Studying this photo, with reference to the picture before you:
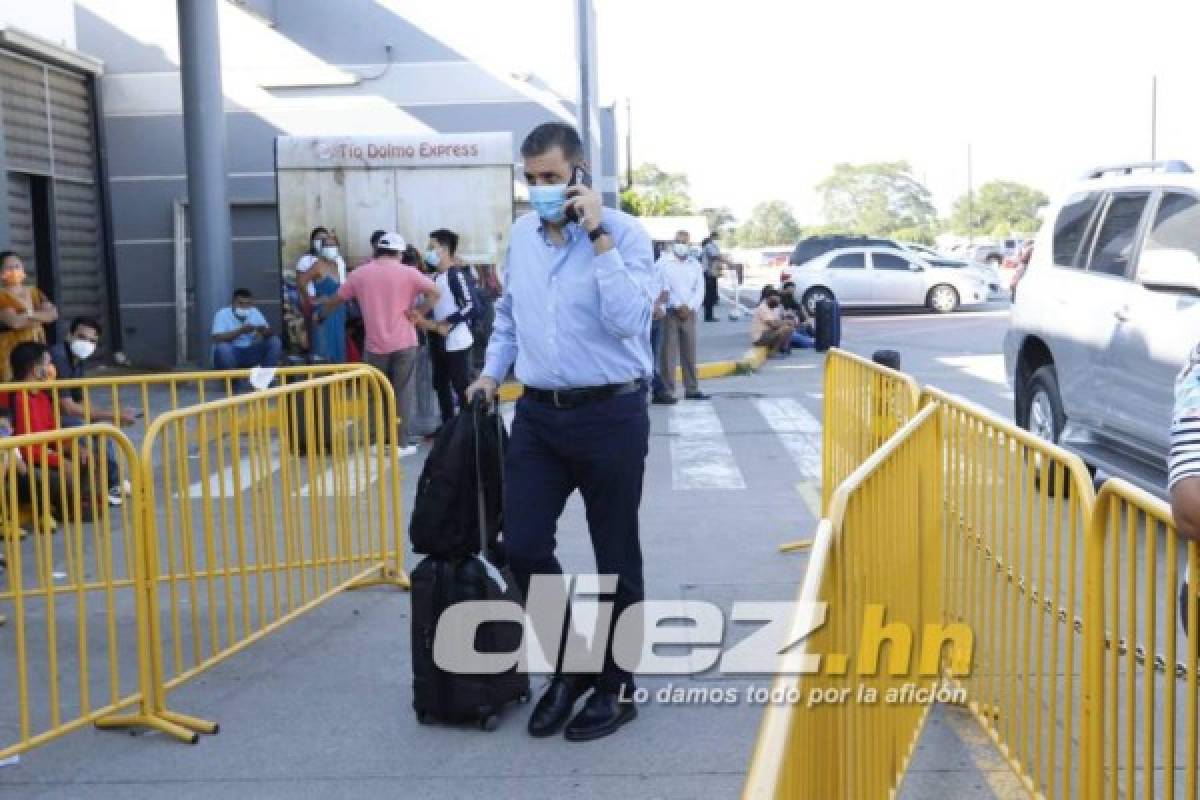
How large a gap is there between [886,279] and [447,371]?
73.4 ft

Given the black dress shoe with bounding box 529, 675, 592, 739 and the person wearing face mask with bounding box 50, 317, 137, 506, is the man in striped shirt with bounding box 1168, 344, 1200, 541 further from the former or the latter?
the person wearing face mask with bounding box 50, 317, 137, 506

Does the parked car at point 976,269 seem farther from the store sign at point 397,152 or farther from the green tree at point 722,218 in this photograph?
the green tree at point 722,218

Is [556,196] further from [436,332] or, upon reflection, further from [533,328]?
[436,332]

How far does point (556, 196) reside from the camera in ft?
16.3

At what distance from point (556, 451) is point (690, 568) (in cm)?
269

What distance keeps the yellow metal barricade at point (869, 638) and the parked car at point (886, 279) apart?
28693 mm

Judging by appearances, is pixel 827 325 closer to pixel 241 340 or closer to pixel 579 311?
pixel 241 340

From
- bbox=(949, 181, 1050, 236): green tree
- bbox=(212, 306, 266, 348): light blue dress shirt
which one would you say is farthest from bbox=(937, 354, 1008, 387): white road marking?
bbox=(949, 181, 1050, 236): green tree

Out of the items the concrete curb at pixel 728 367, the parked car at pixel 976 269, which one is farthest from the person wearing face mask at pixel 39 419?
Result: the parked car at pixel 976 269

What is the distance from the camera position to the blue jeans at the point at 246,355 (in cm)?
1473

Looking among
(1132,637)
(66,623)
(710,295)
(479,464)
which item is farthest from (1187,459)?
(710,295)

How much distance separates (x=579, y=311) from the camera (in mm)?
5074

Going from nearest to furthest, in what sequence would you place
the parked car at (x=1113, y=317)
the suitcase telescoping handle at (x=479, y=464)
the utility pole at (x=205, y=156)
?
1. the suitcase telescoping handle at (x=479, y=464)
2. the parked car at (x=1113, y=317)
3. the utility pole at (x=205, y=156)

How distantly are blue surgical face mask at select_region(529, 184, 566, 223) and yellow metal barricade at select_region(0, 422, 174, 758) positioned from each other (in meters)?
1.68
